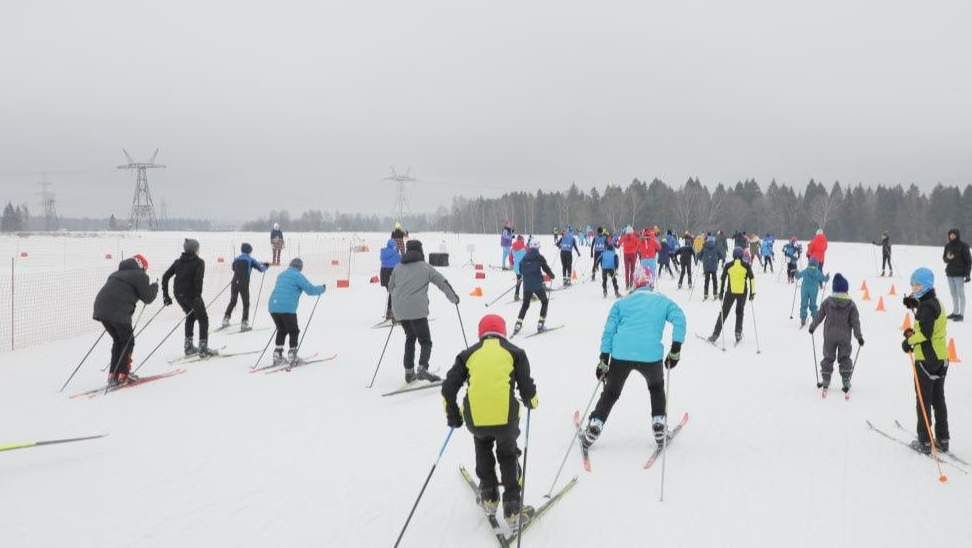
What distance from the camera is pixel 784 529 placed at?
4.02 meters

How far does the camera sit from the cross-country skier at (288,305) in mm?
8578

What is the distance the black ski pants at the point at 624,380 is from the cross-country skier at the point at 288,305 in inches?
203

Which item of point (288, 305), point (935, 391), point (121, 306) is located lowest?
point (935, 391)

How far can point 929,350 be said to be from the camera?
5113mm

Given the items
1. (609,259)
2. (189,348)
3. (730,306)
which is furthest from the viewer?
(609,259)

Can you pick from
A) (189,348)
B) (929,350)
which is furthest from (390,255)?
(929,350)

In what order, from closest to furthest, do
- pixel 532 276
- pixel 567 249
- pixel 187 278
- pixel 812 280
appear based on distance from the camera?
pixel 187 278
pixel 532 276
pixel 812 280
pixel 567 249

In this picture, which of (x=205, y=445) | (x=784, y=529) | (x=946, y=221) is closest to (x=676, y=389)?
(x=784, y=529)

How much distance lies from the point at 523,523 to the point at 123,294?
21.2ft

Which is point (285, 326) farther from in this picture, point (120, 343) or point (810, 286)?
point (810, 286)

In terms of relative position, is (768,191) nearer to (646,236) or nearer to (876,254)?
(876,254)

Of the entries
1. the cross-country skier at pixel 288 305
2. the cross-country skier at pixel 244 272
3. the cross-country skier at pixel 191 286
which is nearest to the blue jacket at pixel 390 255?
the cross-country skier at pixel 244 272

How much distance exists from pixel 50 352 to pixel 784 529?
1197 centimetres

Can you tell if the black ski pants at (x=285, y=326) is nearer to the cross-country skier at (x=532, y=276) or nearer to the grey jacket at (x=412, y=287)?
the grey jacket at (x=412, y=287)
